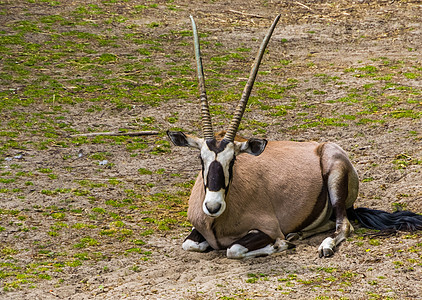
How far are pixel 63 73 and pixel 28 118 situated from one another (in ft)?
7.80

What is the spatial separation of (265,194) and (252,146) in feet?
2.44

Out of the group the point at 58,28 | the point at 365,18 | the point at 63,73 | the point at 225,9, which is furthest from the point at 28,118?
the point at 365,18

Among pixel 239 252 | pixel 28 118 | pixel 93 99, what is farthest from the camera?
pixel 93 99

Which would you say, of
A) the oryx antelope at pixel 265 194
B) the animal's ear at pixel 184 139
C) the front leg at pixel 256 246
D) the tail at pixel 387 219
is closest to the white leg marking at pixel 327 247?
the oryx antelope at pixel 265 194

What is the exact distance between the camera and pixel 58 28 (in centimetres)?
1533

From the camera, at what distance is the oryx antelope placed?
686cm

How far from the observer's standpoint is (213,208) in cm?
644

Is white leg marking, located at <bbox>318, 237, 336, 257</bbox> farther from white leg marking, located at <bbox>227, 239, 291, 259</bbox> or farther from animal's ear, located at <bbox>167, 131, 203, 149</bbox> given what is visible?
animal's ear, located at <bbox>167, 131, 203, 149</bbox>

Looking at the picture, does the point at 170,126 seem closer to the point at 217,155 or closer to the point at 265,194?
the point at 265,194

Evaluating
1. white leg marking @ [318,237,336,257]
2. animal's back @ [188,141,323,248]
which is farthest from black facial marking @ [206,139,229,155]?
white leg marking @ [318,237,336,257]

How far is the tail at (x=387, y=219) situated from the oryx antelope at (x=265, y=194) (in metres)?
0.01

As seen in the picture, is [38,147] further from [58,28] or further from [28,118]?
[58,28]

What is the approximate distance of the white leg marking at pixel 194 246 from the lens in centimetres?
716

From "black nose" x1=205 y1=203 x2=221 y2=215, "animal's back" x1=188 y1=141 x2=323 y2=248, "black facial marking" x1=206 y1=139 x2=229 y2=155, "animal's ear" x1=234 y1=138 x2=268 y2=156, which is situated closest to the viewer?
"black nose" x1=205 y1=203 x2=221 y2=215
